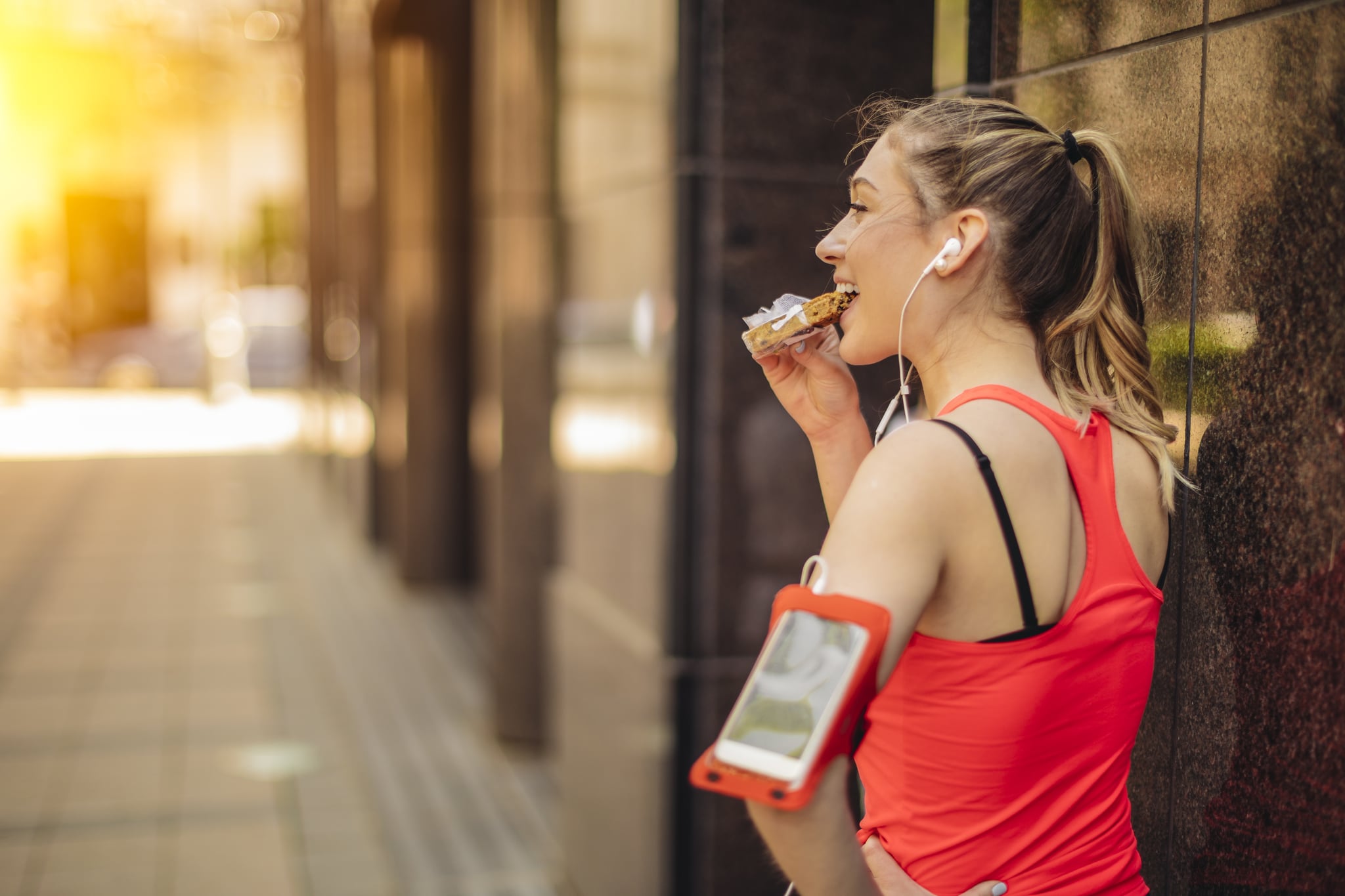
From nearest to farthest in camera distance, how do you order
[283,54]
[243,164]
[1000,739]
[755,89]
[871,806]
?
[1000,739], [871,806], [755,89], [283,54], [243,164]

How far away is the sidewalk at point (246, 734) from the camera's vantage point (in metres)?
4.49

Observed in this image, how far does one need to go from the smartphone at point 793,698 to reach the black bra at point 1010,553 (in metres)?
0.21

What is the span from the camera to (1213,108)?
171cm

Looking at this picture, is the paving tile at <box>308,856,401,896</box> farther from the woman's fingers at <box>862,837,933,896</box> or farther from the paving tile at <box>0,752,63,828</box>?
the woman's fingers at <box>862,837,933,896</box>

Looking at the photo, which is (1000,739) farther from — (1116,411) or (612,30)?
(612,30)

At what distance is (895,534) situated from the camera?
1.19 metres

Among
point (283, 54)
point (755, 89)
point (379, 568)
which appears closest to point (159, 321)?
point (283, 54)

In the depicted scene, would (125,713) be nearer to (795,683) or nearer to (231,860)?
(231,860)

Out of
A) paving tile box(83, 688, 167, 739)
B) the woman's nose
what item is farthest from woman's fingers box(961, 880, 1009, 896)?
paving tile box(83, 688, 167, 739)

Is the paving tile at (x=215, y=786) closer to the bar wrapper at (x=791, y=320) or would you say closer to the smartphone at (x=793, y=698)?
the bar wrapper at (x=791, y=320)

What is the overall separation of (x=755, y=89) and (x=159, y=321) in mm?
34283

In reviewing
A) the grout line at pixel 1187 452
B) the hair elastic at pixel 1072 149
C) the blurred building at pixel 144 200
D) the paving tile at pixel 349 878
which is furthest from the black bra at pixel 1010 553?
the blurred building at pixel 144 200

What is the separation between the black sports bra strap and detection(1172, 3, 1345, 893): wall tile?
482 millimetres

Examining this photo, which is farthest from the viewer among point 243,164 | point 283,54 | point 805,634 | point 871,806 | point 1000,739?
point 243,164
